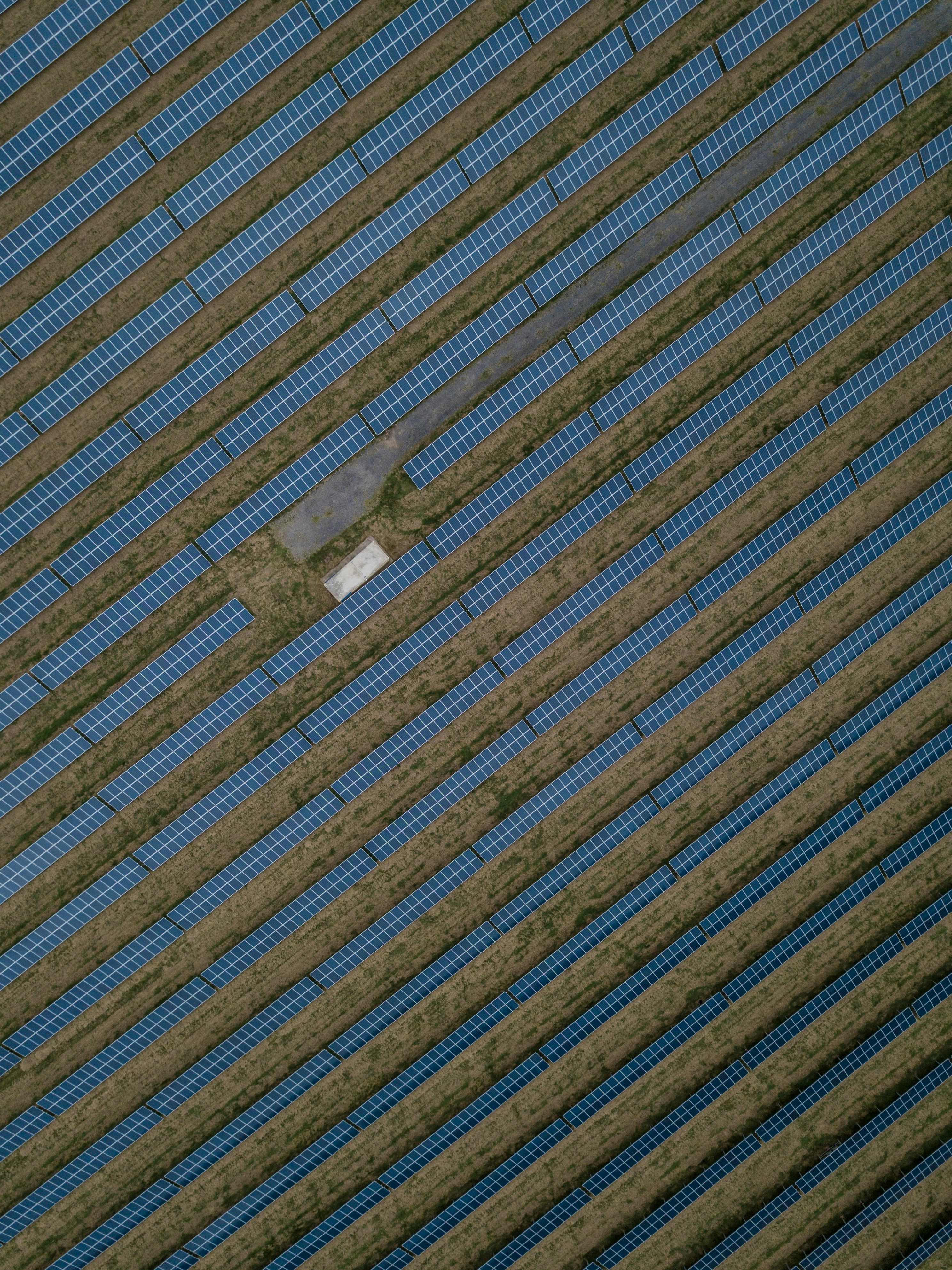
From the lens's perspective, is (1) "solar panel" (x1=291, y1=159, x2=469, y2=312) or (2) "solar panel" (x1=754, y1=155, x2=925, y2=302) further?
(2) "solar panel" (x1=754, y1=155, x2=925, y2=302)

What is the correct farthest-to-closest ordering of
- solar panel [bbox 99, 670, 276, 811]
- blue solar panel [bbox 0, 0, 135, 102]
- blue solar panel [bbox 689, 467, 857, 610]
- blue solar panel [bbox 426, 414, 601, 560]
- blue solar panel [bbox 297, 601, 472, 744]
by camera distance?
blue solar panel [bbox 689, 467, 857, 610] → blue solar panel [bbox 297, 601, 472, 744] → blue solar panel [bbox 426, 414, 601, 560] → solar panel [bbox 99, 670, 276, 811] → blue solar panel [bbox 0, 0, 135, 102]

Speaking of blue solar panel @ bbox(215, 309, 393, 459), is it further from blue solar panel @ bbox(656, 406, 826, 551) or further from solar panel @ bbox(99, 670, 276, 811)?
blue solar panel @ bbox(656, 406, 826, 551)

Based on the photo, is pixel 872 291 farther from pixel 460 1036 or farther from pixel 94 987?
pixel 94 987

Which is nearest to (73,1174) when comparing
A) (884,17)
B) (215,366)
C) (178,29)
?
(215,366)

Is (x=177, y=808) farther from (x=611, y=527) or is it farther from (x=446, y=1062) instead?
(x=611, y=527)

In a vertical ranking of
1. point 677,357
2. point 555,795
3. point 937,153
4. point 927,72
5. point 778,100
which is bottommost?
point 555,795

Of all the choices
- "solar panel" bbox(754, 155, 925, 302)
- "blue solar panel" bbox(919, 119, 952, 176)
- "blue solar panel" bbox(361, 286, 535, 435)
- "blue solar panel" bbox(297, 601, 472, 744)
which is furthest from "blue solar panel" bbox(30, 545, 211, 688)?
"blue solar panel" bbox(919, 119, 952, 176)
